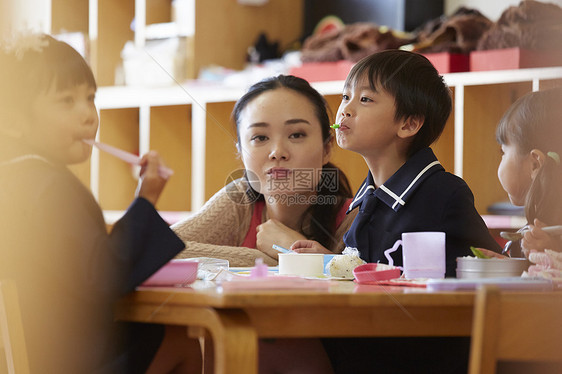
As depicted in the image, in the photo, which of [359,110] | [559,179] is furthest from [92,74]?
[559,179]

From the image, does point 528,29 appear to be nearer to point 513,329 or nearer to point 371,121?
point 371,121

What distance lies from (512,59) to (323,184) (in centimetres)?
56

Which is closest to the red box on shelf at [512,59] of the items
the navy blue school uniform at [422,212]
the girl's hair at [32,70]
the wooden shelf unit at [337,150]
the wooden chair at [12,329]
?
the wooden shelf unit at [337,150]

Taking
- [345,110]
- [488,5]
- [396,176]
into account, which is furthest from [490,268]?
[488,5]

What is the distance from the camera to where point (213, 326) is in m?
0.59

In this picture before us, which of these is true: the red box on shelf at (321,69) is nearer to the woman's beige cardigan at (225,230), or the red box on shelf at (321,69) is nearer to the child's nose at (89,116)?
the woman's beige cardigan at (225,230)

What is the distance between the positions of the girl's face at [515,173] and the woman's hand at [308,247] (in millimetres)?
261

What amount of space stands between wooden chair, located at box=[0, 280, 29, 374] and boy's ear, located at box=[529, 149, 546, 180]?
66 centimetres

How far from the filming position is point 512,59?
142cm

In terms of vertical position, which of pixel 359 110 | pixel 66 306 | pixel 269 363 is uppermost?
pixel 359 110

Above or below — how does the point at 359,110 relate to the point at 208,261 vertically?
above

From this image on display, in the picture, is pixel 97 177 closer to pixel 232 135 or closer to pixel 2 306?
pixel 2 306

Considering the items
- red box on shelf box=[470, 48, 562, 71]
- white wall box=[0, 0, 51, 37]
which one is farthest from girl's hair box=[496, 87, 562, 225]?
white wall box=[0, 0, 51, 37]

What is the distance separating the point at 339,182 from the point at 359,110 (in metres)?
0.14
